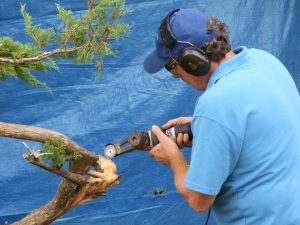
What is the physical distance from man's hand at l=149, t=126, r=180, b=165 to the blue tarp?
1081 mm

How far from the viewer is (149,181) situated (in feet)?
9.31

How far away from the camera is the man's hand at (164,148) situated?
1.57 metres

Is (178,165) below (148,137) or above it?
below

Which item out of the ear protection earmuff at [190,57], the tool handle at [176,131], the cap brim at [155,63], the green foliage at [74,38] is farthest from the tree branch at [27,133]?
the ear protection earmuff at [190,57]

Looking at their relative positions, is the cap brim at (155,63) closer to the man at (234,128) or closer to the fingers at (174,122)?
the man at (234,128)

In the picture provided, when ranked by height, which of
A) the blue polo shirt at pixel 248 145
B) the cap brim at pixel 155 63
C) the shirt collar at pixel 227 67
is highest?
the cap brim at pixel 155 63

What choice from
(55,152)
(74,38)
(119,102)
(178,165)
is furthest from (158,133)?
(119,102)

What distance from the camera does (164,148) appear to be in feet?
5.23

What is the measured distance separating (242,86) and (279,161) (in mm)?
208

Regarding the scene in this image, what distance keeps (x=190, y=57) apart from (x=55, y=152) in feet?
1.94

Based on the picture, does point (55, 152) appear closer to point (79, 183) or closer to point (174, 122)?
point (79, 183)

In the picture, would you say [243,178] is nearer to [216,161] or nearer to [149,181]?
[216,161]

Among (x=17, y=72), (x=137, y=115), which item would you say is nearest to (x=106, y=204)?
(x=137, y=115)

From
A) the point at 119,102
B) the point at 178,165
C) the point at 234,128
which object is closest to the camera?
→ the point at 234,128
